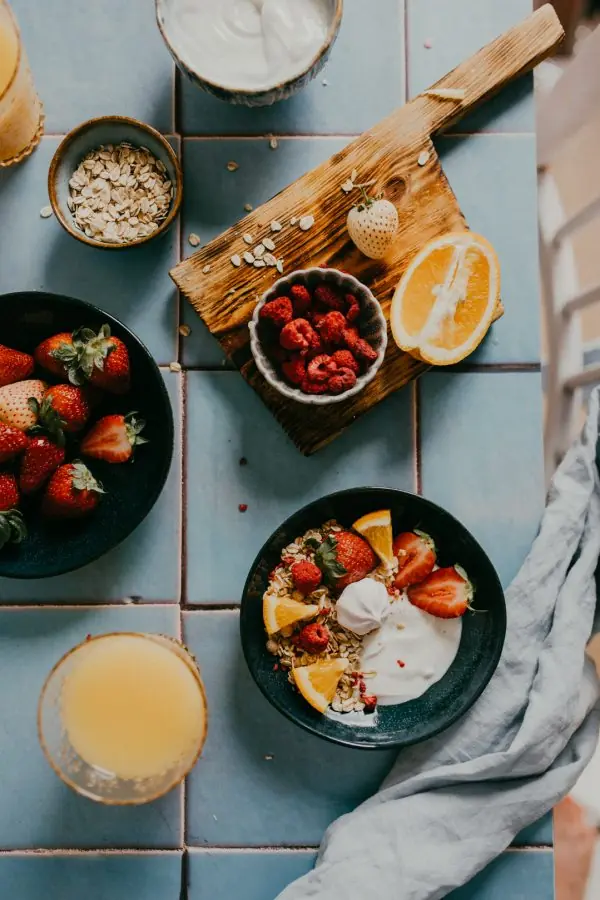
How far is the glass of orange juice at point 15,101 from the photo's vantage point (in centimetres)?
105

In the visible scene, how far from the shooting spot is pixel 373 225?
1.10 m

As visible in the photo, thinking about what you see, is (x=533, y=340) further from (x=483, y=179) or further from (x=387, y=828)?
(x=387, y=828)

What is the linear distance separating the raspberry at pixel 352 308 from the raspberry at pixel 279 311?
7cm

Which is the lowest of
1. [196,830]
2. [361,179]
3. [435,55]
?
[196,830]

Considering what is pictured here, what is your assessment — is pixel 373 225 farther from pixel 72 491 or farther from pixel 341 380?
pixel 72 491

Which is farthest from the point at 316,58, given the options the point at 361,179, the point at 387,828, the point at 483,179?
the point at 387,828

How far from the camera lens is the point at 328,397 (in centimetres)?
108

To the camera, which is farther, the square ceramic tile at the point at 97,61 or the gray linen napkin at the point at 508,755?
the square ceramic tile at the point at 97,61

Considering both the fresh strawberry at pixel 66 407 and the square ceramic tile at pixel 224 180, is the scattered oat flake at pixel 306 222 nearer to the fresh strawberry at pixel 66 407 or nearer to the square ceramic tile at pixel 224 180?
the square ceramic tile at pixel 224 180

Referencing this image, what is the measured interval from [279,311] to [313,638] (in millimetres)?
412

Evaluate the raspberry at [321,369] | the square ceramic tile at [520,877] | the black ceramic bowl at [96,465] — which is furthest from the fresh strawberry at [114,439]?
the square ceramic tile at [520,877]

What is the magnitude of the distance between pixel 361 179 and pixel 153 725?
2.42ft

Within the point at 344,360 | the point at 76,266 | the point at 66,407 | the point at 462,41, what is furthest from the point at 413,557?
the point at 462,41

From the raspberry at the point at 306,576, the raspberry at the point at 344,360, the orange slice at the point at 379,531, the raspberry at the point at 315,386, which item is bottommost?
the raspberry at the point at 306,576
